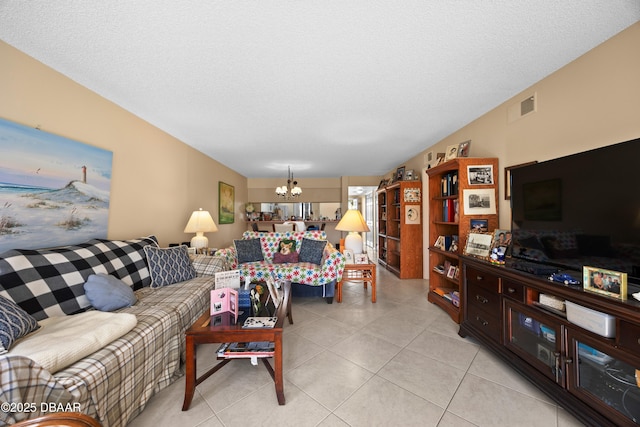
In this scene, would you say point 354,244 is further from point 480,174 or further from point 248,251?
point 480,174

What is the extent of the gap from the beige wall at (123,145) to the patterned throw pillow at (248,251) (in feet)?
3.05

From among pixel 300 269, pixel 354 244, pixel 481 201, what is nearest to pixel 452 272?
pixel 481 201

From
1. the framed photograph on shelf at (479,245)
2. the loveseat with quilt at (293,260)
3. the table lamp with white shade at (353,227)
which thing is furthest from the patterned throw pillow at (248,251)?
the framed photograph on shelf at (479,245)

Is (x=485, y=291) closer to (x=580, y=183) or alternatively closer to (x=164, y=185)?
(x=580, y=183)

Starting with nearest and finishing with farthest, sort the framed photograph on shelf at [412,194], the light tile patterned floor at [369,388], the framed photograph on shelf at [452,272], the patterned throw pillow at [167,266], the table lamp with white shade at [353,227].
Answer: the light tile patterned floor at [369,388], the patterned throw pillow at [167,266], the framed photograph on shelf at [452,272], the table lamp with white shade at [353,227], the framed photograph on shelf at [412,194]

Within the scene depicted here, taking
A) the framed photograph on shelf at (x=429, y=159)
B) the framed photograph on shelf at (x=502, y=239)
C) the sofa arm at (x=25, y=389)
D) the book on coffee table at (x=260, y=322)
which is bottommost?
the book on coffee table at (x=260, y=322)

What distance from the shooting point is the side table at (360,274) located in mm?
3035

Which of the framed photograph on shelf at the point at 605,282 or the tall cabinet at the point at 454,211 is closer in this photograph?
the framed photograph on shelf at the point at 605,282

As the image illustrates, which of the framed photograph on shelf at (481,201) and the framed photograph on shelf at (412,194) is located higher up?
the framed photograph on shelf at (412,194)

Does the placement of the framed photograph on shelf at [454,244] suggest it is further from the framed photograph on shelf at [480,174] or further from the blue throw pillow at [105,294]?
the blue throw pillow at [105,294]

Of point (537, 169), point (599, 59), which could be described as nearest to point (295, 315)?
point (537, 169)

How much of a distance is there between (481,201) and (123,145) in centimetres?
394

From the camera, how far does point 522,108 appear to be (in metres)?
2.16

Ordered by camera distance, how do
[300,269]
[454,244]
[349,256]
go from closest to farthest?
[454,244] < [300,269] < [349,256]
